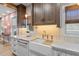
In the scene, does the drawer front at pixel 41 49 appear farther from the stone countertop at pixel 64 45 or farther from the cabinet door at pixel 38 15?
the cabinet door at pixel 38 15

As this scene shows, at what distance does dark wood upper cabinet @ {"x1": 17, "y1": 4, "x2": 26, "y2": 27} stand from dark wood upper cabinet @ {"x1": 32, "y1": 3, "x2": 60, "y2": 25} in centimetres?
17

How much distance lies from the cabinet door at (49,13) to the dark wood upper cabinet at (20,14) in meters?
0.32

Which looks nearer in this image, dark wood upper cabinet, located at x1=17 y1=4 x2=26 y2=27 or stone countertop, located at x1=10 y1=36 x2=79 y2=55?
stone countertop, located at x1=10 y1=36 x2=79 y2=55

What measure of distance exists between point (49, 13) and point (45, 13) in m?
0.06

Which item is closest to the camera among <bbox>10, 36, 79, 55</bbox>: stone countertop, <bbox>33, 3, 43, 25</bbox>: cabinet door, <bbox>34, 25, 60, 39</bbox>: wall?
<bbox>10, 36, 79, 55</bbox>: stone countertop

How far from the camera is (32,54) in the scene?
1.68 m

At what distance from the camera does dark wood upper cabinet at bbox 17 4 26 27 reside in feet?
5.63

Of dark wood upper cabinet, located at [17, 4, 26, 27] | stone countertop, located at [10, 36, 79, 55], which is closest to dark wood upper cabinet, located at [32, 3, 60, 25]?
dark wood upper cabinet, located at [17, 4, 26, 27]

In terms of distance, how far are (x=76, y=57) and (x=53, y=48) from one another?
0.31 m

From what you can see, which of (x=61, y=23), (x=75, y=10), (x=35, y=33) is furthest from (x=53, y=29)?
(x=75, y=10)

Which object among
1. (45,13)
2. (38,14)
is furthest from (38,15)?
(45,13)

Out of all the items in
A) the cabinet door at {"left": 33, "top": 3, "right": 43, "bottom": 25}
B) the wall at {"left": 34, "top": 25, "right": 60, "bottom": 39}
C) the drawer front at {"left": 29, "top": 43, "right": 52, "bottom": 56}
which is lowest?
the drawer front at {"left": 29, "top": 43, "right": 52, "bottom": 56}

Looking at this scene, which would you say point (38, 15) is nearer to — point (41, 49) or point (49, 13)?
point (49, 13)

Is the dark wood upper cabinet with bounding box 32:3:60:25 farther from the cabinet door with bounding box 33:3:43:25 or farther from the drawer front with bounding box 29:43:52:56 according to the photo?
the drawer front with bounding box 29:43:52:56
